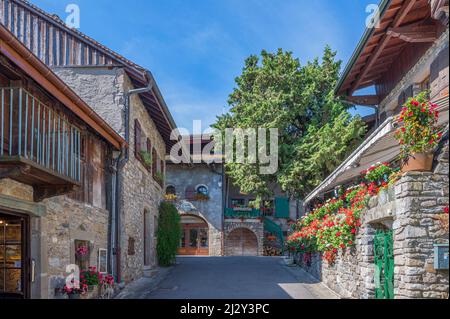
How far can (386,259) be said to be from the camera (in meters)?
8.73

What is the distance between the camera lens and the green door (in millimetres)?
8570

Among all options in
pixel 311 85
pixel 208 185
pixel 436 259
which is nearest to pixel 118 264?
pixel 436 259

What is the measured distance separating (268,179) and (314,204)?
4482mm

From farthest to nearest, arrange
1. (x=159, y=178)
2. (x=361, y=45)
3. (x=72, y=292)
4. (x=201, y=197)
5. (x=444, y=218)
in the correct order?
1. (x=201, y=197)
2. (x=159, y=178)
3. (x=361, y=45)
4. (x=72, y=292)
5. (x=444, y=218)

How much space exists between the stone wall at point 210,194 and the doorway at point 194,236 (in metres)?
0.85

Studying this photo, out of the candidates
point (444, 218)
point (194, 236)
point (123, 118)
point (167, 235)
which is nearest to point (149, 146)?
point (167, 235)

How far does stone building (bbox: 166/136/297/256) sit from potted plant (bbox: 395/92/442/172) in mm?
22780

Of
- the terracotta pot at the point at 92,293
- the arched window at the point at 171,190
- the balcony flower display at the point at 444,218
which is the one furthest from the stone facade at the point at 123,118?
the arched window at the point at 171,190

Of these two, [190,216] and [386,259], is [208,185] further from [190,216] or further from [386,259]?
[386,259]

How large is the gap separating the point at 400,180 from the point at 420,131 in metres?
0.72

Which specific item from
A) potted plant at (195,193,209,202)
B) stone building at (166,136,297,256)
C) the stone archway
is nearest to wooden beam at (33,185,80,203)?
stone building at (166,136,297,256)

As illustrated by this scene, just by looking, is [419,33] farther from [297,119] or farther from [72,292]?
[297,119]

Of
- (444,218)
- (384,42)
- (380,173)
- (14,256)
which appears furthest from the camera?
(384,42)

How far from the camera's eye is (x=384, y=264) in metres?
8.91
